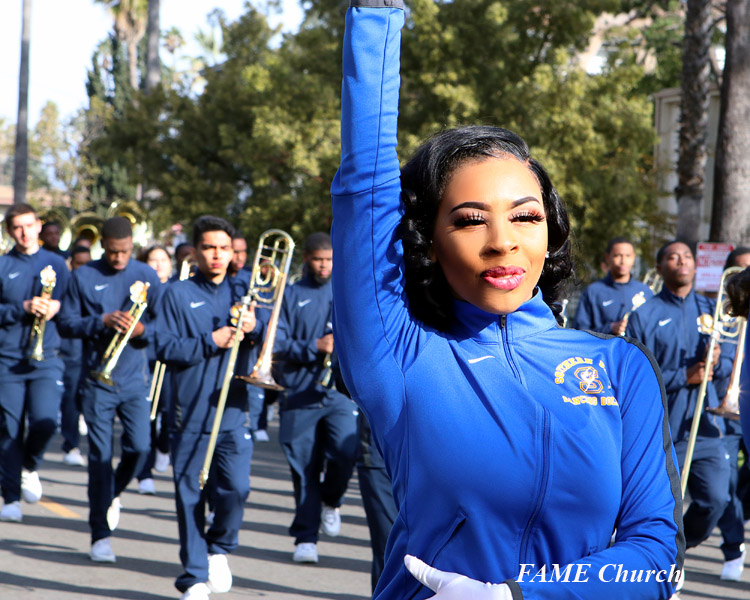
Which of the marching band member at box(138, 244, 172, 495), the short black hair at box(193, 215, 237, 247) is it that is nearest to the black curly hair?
the short black hair at box(193, 215, 237, 247)

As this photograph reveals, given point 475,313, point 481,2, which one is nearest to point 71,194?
point 481,2

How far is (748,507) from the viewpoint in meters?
8.11

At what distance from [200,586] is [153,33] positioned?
23744 millimetres

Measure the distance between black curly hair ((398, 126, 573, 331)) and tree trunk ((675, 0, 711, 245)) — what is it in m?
12.8

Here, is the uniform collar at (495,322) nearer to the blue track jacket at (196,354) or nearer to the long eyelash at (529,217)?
the long eyelash at (529,217)

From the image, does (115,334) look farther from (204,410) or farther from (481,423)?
(481,423)

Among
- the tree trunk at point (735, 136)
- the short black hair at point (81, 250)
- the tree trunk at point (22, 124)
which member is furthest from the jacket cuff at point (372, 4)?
the tree trunk at point (22, 124)

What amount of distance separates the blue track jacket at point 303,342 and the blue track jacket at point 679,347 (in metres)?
2.30

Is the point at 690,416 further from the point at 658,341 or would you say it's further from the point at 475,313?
the point at 475,313

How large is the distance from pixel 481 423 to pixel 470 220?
1.09ft

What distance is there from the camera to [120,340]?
314 inches

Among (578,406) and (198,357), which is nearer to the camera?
(578,406)

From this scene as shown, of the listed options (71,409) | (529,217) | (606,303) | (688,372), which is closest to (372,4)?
(529,217)

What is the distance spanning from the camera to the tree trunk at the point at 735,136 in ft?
41.9
